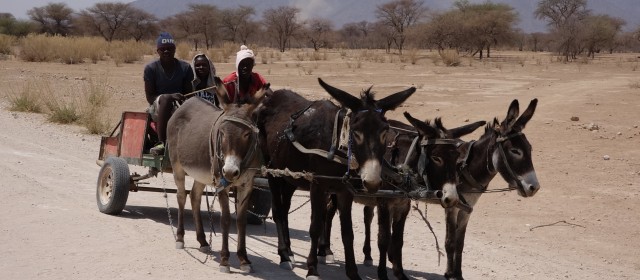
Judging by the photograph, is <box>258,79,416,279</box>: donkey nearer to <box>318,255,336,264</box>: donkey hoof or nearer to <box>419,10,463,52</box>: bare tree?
<box>318,255,336,264</box>: donkey hoof

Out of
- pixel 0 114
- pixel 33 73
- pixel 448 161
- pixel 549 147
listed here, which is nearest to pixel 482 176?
pixel 448 161

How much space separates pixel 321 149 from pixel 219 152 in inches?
35.8

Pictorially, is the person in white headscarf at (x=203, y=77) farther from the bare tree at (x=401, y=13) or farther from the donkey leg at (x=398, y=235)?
the bare tree at (x=401, y=13)

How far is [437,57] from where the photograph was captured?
46.3 metres

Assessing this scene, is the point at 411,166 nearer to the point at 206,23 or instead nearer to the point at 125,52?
the point at 125,52

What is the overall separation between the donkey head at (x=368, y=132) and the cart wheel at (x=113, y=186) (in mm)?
3786

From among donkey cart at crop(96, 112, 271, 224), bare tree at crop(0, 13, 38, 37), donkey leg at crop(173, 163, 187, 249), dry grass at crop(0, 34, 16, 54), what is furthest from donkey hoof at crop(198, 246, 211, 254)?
bare tree at crop(0, 13, 38, 37)

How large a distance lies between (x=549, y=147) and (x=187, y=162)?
33.3ft

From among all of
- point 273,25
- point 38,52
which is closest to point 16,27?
point 273,25

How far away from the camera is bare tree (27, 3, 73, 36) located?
268ft

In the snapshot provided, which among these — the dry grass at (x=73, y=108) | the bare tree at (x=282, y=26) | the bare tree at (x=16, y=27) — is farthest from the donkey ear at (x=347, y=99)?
the bare tree at (x=16, y=27)

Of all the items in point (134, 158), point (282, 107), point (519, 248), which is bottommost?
point (519, 248)

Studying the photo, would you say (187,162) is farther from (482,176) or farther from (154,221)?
(482,176)

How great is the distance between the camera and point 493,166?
7137mm
